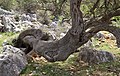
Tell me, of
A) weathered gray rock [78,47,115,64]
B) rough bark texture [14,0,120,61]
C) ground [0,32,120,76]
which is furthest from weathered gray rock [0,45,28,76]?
weathered gray rock [78,47,115,64]

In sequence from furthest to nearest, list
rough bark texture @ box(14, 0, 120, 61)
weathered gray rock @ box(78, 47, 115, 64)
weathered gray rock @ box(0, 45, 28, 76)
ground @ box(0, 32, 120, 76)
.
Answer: weathered gray rock @ box(78, 47, 115, 64), rough bark texture @ box(14, 0, 120, 61), ground @ box(0, 32, 120, 76), weathered gray rock @ box(0, 45, 28, 76)

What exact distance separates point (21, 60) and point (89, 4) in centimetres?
389

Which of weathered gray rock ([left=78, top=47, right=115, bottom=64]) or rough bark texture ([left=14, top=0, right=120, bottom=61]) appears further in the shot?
weathered gray rock ([left=78, top=47, right=115, bottom=64])

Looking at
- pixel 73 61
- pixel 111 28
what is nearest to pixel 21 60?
pixel 73 61

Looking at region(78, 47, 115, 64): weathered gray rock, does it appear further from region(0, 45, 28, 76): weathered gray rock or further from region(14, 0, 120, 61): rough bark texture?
region(0, 45, 28, 76): weathered gray rock

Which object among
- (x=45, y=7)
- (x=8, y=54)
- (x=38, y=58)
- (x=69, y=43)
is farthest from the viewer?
(x=45, y=7)

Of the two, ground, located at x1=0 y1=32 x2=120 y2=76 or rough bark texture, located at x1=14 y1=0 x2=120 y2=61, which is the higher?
rough bark texture, located at x1=14 y1=0 x2=120 y2=61

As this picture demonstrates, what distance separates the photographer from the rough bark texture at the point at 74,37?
1129 cm

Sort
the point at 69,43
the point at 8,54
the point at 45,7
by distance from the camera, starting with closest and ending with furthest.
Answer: the point at 8,54 → the point at 69,43 → the point at 45,7

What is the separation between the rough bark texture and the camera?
37.0 feet

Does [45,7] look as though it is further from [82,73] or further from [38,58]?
[82,73]

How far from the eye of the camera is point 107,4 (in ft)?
39.4

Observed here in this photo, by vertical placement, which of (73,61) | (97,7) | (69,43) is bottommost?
(73,61)

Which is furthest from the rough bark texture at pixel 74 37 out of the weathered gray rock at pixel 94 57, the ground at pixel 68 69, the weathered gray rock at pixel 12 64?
the weathered gray rock at pixel 12 64
